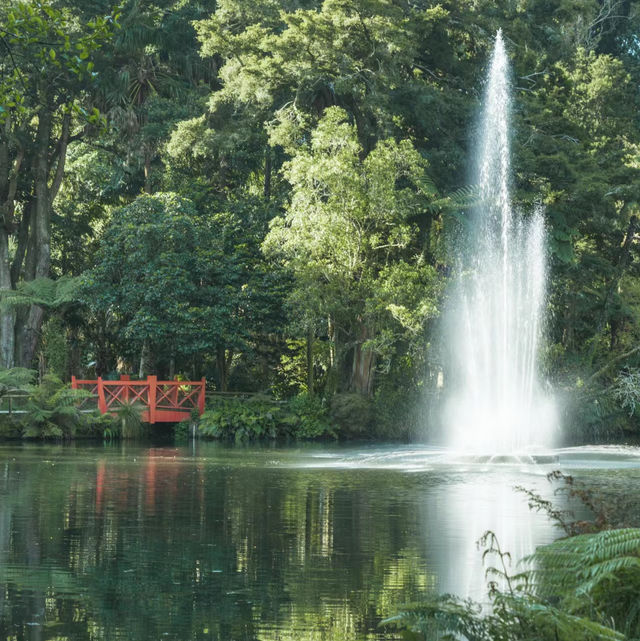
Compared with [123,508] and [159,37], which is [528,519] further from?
[159,37]

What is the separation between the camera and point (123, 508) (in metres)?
12.9

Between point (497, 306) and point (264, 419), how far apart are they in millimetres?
7171

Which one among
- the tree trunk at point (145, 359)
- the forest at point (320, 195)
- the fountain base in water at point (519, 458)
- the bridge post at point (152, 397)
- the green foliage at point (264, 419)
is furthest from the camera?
the tree trunk at point (145, 359)

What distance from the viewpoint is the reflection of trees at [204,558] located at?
22.7ft

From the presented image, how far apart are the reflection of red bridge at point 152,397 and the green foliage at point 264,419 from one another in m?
0.69

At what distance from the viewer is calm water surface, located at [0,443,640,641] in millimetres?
7004

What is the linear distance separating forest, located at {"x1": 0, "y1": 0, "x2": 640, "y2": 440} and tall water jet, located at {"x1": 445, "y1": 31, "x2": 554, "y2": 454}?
1.73 feet

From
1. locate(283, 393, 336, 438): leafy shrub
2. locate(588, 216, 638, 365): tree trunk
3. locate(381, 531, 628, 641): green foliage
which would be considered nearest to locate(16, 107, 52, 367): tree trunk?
locate(283, 393, 336, 438): leafy shrub

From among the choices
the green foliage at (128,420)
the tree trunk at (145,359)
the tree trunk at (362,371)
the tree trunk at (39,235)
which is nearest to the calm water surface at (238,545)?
the green foliage at (128,420)

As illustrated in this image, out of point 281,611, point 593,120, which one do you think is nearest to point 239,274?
point 593,120

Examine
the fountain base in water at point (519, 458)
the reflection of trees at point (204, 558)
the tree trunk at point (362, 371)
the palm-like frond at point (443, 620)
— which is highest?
the tree trunk at point (362, 371)

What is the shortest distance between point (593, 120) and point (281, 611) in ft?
104

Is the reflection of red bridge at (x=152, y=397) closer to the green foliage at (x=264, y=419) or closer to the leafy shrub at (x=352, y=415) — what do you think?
the green foliage at (x=264, y=419)

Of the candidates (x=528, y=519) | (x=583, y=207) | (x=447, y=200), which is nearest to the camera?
(x=528, y=519)
